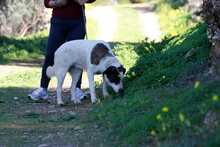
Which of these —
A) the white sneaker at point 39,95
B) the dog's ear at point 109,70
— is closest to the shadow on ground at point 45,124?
the white sneaker at point 39,95

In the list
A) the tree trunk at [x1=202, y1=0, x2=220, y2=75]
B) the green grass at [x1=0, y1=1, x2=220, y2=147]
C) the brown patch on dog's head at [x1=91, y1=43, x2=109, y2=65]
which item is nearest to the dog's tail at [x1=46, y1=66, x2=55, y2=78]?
the green grass at [x1=0, y1=1, x2=220, y2=147]

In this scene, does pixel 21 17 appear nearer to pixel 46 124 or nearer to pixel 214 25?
pixel 46 124

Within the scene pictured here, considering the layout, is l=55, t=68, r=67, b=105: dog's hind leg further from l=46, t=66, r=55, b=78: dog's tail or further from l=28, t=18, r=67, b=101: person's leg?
l=28, t=18, r=67, b=101: person's leg

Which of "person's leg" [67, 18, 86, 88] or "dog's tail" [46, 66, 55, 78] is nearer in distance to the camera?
"dog's tail" [46, 66, 55, 78]

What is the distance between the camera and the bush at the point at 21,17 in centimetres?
2711

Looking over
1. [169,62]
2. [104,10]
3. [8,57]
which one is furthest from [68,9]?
[104,10]

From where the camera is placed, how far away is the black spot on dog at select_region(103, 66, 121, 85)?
11.9 meters

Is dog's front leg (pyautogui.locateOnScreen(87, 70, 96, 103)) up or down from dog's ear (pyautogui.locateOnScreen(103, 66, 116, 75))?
down

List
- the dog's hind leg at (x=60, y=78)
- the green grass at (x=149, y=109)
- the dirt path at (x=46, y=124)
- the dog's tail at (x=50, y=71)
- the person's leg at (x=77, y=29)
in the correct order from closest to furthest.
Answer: the green grass at (x=149, y=109) < the dirt path at (x=46, y=124) < the dog's hind leg at (x=60, y=78) < the dog's tail at (x=50, y=71) < the person's leg at (x=77, y=29)

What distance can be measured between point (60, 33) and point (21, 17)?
15.7 metres

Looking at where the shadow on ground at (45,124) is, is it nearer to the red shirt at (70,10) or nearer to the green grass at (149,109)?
the green grass at (149,109)

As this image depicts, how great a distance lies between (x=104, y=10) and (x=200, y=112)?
125ft

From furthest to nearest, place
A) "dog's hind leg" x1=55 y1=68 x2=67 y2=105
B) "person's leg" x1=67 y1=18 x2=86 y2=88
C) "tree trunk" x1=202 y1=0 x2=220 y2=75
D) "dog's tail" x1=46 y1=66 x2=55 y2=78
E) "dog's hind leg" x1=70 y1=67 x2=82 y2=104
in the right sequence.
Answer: "person's leg" x1=67 y1=18 x2=86 y2=88
"dog's tail" x1=46 y1=66 x2=55 y2=78
"dog's hind leg" x1=70 y1=67 x2=82 y2=104
"dog's hind leg" x1=55 y1=68 x2=67 y2=105
"tree trunk" x1=202 y1=0 x2=220 y2=75

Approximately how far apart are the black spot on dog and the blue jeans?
3.45 feet
